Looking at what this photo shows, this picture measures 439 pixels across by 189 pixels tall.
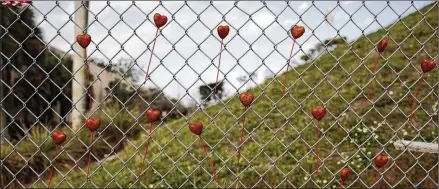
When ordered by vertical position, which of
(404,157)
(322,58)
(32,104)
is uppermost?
(32,104)

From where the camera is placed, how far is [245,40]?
2406 mm

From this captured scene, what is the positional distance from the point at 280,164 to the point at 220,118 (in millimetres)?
1545

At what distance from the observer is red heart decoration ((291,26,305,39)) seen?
2414 millimetres

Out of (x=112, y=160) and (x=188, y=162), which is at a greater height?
(x=112, y=160)

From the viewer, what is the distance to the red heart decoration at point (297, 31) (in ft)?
7.92

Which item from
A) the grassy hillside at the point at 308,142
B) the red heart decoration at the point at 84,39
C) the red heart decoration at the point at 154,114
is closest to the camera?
the red heart decoration at the point at 84,39

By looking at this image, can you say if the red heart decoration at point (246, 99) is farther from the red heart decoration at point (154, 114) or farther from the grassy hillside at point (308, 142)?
the grassy hillside at point (308, 142)

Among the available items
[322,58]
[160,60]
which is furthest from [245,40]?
[322,58]

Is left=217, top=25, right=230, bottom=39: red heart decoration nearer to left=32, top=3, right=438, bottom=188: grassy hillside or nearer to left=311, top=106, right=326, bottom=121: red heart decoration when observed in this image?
left=311, top=106, right=326, bottom=121: red heart decoration

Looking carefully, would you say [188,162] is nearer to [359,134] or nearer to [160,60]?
[359,134]

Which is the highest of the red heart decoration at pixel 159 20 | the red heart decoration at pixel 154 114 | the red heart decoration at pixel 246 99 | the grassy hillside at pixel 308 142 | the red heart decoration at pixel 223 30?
the red heart decoration at pixel 159 20

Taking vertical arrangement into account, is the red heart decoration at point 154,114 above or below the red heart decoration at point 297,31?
above

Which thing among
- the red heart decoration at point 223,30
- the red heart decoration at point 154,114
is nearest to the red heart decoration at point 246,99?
the red heart decoration at point 223,30

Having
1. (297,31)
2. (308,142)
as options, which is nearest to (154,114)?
(297,31)
